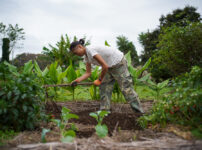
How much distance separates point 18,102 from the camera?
1.76 meters

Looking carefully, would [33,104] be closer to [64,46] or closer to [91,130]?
[91,130]

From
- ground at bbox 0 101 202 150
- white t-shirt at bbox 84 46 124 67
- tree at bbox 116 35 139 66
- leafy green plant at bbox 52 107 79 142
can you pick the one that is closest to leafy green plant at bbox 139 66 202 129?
ground at bbox 0 101 202 150

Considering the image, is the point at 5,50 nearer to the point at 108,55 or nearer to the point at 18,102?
the point at 108,55

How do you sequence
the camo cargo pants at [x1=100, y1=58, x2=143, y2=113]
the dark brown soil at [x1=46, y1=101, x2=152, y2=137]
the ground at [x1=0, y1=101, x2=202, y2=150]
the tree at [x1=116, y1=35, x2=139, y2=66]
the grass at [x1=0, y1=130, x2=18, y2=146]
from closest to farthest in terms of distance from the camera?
the ground at [x1=0, y1=101, x2=202, y2=150] < the grass at [x1=0, y1=130, x2=18, y2=146] < the dark brown soil at [x1=46, y1=101, x2=152, y2=137] < the camo cargo pants at [x1=100, y1=58, x2=143, y2=113] < the tree at [x1=116, y1=35, x2=139, y2=66]

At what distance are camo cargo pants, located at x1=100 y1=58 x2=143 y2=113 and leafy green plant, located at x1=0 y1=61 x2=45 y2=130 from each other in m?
1.40

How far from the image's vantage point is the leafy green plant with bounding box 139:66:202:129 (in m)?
1.59

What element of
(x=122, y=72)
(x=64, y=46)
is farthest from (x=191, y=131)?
(x=64, y=46)

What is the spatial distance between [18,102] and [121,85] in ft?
5.50

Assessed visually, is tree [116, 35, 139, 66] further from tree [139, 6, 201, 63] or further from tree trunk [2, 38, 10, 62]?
tree trunk [2, 38, 10, 62]

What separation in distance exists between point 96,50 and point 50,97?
3.87 feet

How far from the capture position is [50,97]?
10.5ft

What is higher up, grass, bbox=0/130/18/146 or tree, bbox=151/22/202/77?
tree, bbox=151/22/202/77

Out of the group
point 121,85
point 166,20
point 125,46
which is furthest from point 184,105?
point 125,46

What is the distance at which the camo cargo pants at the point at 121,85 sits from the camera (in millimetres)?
2889
